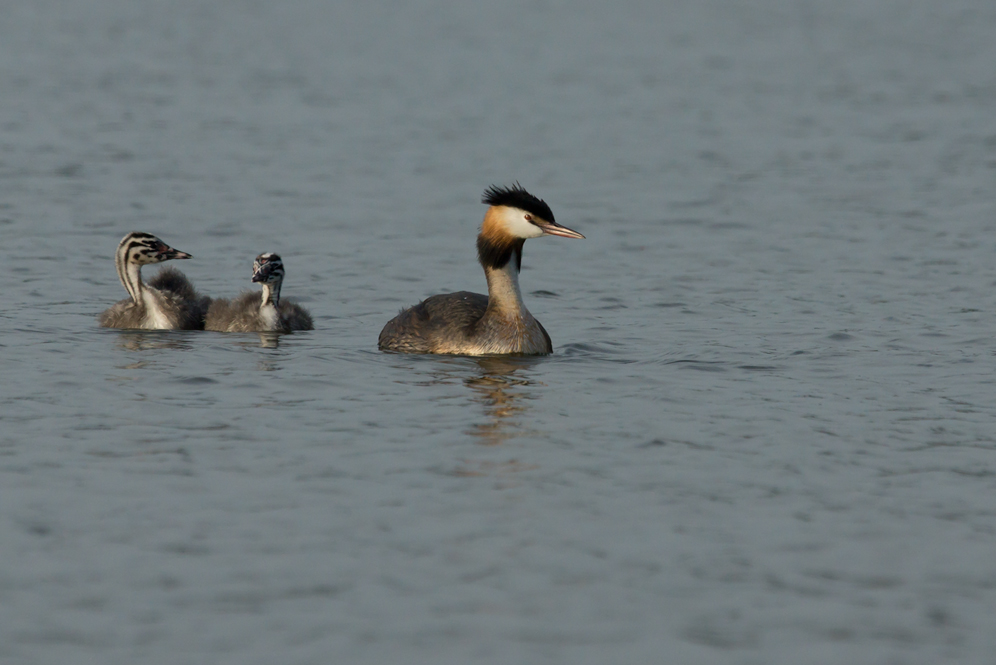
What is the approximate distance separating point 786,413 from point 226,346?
5.55 meters

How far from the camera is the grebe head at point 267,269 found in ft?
49.3

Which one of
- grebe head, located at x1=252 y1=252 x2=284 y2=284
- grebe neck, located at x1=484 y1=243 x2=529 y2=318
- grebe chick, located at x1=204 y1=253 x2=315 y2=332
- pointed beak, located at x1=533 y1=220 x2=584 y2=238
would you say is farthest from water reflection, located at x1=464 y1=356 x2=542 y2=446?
grebe head, located at x1=252 y1=252 x2=284 y2=284

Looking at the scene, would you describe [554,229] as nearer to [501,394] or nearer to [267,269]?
[501,394]

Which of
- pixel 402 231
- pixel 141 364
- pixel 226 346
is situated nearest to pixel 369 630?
pixel 141 364

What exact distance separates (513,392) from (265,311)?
3.67 m

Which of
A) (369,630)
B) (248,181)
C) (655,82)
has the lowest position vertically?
(369,630)

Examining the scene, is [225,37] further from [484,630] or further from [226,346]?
[484,630]

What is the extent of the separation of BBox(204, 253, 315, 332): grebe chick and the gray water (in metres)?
0.26

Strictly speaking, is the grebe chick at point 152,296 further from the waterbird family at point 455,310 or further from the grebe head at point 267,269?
the grebe head at point 267,269

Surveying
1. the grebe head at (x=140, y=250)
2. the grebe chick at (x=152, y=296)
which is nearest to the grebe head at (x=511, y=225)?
the grebe chick at (x=152, y=296)

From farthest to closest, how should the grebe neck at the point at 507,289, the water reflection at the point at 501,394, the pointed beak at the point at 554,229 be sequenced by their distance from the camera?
the grebe neck at the point at 507,289
the pointed beak at the point at 554,229
the water reflection at the point at 501,394

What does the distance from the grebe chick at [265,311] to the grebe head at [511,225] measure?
213cm

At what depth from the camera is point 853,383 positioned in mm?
12789

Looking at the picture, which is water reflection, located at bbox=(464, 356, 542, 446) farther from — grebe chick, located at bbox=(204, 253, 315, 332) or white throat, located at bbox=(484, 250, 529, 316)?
grebe chick, located at bbox=(204, 253, 315, 332)
